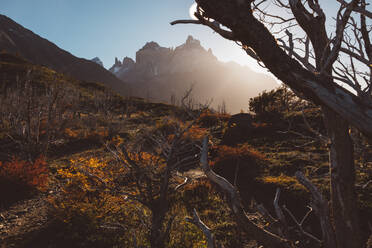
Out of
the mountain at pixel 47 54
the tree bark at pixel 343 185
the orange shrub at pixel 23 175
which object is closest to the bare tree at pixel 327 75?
the tree bark at pixel 343 185

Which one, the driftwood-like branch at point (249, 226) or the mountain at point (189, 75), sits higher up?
the mountain at point (189, 75)

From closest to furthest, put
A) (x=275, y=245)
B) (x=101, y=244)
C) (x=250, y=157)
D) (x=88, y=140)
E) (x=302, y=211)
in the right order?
(x=275, y=245) < (x=101, y=244) < (x=302, y=211) < (x=250, y=157) < (x=88, y=140)

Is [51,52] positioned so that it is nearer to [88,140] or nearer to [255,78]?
[88,140]

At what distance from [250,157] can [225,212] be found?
361 centimetres

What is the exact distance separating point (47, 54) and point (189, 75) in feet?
286

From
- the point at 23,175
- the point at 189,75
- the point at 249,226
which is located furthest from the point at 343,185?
the point at 189,75

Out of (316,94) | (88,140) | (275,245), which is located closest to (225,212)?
(275,245)

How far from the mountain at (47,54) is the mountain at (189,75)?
21044 millimetres

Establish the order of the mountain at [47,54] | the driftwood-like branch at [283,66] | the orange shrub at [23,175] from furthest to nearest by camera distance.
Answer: the mountain at [47,54] < the orange shrub at [23,175] < the driftwood-like branch at [283,66]

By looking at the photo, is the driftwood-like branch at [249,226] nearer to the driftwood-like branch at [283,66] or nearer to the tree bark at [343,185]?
the tree bark at [343,185]

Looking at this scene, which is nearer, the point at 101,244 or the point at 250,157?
the point at 101,244

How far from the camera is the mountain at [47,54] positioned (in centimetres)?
8388

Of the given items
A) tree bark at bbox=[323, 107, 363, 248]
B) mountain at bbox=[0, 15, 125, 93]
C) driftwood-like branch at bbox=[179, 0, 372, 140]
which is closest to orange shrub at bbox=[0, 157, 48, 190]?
driftwood-like branch at bbox=[179, 0, 372, 140]

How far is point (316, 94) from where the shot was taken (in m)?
1.47
